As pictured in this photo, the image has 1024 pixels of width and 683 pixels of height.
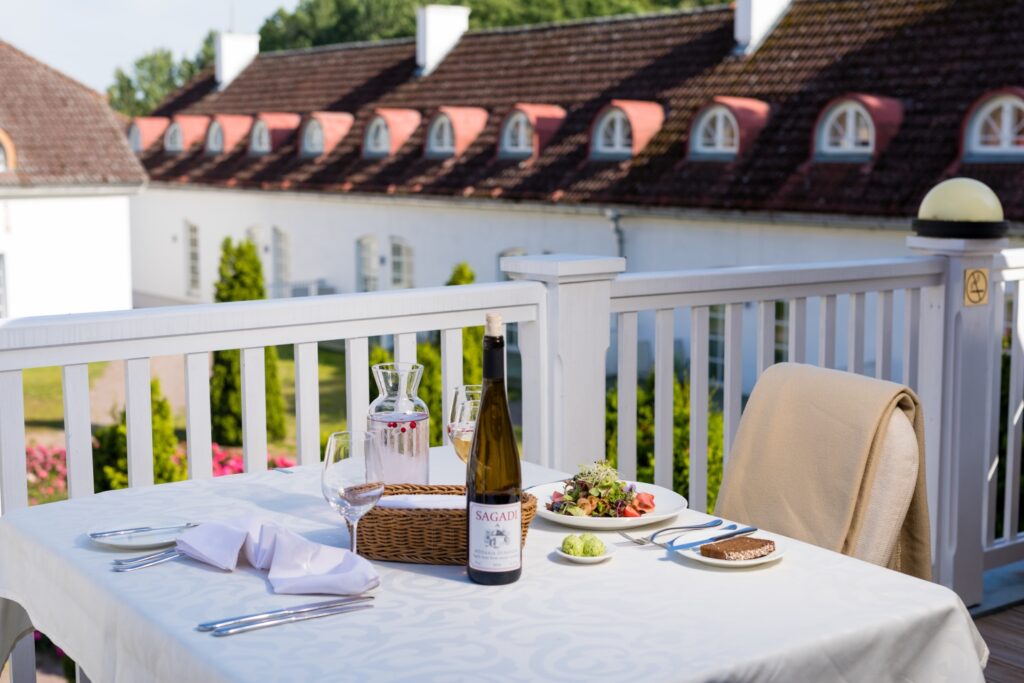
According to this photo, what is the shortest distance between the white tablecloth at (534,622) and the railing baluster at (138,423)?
26.8 inches

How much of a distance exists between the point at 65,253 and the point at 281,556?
851 inches

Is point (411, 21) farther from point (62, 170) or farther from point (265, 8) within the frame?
point (62, 170)

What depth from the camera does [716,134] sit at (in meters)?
16.9

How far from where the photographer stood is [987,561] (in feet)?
13.6

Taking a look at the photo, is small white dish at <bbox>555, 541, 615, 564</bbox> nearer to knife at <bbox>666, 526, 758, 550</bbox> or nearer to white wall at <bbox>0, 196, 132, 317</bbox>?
knife at <bbox>666, 526, 758, 550</bbox>

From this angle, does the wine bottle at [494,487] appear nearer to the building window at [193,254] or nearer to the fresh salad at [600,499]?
the fresh salad at [600,499]

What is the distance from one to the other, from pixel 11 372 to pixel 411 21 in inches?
1803

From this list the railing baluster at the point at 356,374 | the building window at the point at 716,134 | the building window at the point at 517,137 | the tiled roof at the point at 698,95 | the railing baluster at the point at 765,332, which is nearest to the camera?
the railing baluster at the point at 356,374

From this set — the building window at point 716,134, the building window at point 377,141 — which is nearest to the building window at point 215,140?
the building window at point 377,141

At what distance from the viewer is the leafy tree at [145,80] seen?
5594 centimetres

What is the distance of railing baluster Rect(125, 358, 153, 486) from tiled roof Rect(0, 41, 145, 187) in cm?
2004

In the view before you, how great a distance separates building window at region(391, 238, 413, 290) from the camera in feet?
70.0

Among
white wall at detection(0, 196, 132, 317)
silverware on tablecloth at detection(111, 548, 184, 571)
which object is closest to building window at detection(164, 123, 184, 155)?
white wall at detection(0, 196, 132, 317)

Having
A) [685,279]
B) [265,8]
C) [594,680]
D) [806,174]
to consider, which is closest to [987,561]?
[685,279]
